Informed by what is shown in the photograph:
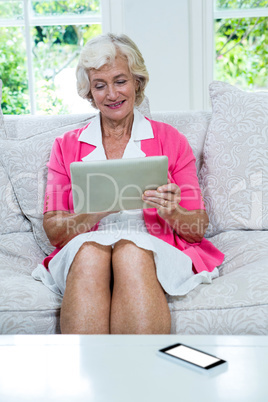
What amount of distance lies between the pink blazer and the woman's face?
127mm

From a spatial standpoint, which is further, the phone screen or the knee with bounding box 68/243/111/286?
the knee with bounding box 68/243/111/286

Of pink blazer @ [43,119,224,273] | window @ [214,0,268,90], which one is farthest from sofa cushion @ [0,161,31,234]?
window @ [214,0,268,90]

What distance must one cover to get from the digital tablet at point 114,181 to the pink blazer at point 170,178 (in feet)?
0.68

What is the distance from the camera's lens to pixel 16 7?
3.18 metres

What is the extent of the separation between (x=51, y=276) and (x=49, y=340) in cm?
56

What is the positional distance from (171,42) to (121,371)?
2385 millimetres

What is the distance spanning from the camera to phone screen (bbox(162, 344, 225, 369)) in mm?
936

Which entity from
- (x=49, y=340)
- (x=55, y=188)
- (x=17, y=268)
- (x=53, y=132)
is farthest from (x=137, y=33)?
(x=49, y=340)

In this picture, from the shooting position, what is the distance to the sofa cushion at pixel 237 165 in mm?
1863

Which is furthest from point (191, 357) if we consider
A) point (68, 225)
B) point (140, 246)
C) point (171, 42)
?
point (171, 42)

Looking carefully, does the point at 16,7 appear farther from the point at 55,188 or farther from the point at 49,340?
the point at 49,340

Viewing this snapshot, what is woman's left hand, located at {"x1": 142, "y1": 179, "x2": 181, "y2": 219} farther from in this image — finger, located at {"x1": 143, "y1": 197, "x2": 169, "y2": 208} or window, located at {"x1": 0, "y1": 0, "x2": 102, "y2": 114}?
window, located at {"x1": 0, "y1": 0, "x2": 102, "y2": 114}

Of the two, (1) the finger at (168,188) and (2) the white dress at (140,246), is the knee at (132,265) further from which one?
(1) the finger at (168,188)

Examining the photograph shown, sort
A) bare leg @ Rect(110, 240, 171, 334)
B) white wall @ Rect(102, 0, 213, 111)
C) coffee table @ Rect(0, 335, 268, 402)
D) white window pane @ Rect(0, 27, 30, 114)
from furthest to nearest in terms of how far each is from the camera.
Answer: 1. white window pane @ Rect(0, 27, 30, 114)
2. white wall @ Rect(102, 0, 213, 111)
3. bare leg @ Rect(110, 240, 171, 334)
4. coffee table @ Rect(0, 335, 268, 402)
